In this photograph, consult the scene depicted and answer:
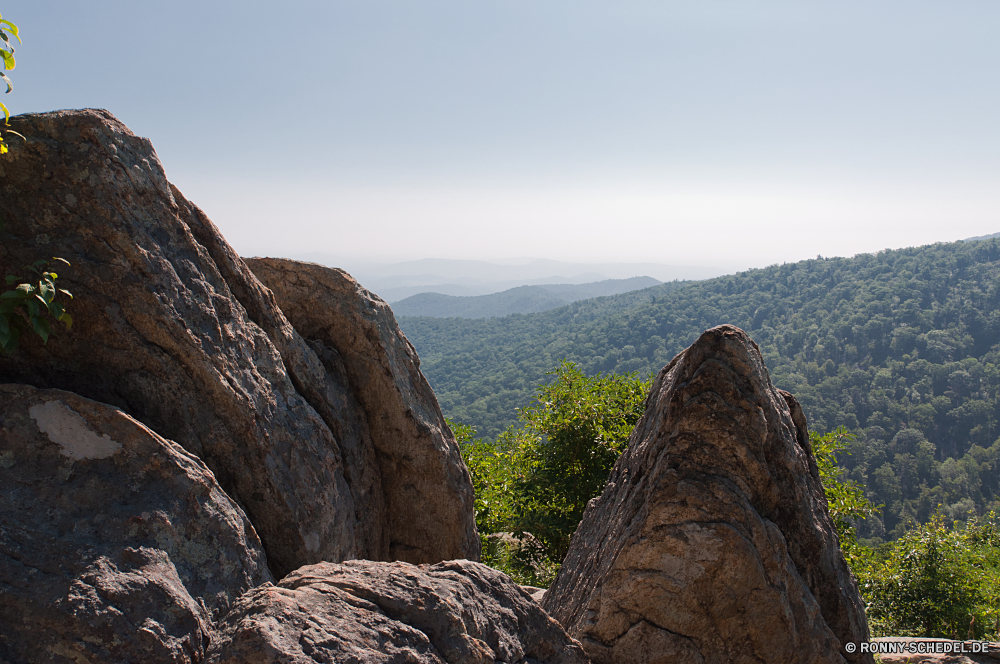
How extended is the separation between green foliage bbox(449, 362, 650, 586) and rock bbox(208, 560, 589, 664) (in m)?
10.3

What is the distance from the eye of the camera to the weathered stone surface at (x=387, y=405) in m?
8.68

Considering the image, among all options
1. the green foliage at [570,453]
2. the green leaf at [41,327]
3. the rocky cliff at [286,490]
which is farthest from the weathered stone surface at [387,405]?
the green foliage at [570,453]

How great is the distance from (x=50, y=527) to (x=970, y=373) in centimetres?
17149

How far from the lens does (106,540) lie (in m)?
4.28

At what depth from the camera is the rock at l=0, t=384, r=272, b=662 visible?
384cm

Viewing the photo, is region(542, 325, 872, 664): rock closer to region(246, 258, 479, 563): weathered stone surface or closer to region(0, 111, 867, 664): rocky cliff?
region(0, 111, 867, 664): rocky cliff

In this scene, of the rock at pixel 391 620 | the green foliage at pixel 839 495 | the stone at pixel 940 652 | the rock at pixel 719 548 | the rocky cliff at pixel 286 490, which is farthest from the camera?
the green foliage at pixel 839 495

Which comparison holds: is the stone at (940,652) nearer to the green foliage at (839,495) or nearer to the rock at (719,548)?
the rock at (719,548)

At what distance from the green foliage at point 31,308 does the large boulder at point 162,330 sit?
0.21 metres

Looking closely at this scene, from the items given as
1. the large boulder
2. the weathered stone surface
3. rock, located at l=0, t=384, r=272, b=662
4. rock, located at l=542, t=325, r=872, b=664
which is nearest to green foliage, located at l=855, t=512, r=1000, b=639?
rock, located at l=542, t=325, r=872, b=664

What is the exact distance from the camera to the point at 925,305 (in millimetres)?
168750

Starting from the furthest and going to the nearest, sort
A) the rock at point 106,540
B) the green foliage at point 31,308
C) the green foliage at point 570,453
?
the green foliage at point 570,453 → the green foliage at point 31,308 → the rock at point 106,540

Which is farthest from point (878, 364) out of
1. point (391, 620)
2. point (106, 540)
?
point (106, 540)

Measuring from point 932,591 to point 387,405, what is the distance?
15762 mm
